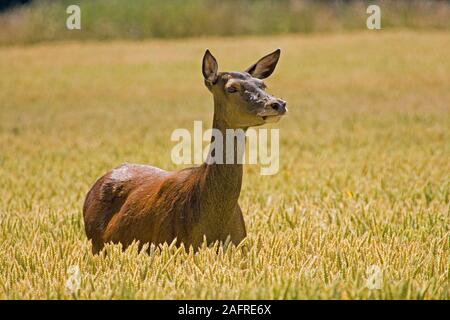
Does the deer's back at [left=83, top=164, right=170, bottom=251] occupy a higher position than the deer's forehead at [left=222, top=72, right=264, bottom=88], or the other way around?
the deer's forehead at [left=222, top=72, right=264, bottom=88]

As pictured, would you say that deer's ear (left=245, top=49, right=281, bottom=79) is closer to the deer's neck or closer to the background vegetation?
the deer's neck

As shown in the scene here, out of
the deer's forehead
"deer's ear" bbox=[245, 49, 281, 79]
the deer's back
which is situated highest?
"deer's ear" bbox=[245, 49, 281, 79]

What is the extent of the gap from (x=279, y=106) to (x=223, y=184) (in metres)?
0.59

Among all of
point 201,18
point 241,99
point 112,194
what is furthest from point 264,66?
point 201,18

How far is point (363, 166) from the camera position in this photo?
9.16 metres

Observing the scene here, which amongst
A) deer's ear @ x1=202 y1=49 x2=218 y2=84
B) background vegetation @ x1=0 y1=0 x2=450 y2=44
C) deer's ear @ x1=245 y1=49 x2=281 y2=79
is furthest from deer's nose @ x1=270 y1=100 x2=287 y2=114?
background vegetation @ x1=0 y1=0 x2=450 y2=44

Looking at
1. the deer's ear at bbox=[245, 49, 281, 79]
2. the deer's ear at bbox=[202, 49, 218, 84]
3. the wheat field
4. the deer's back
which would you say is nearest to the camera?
the wheat field

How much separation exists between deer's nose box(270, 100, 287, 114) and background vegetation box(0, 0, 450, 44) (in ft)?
80.6

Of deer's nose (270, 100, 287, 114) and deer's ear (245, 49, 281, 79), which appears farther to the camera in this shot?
deer's ear (245, 49, 281, 79)

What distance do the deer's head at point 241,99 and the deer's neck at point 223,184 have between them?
0.20 ft

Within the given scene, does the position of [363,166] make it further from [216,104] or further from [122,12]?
[122,12]

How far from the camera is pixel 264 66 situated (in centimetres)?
533

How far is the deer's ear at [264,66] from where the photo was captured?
17.4 ft

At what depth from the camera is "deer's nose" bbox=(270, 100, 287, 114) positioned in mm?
4652
